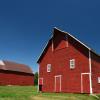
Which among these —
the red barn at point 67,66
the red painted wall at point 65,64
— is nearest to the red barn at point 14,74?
the red barn at point 67,66

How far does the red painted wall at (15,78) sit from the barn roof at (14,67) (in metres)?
1.20

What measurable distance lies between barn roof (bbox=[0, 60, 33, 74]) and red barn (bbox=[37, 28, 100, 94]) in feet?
92.0

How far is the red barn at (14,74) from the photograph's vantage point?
6209 cm

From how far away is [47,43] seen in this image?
35.7 metres

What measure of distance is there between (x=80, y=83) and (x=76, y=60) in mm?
3110

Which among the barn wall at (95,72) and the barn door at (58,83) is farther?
the barn door at (58,83)

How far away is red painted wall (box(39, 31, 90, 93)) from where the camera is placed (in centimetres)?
2912

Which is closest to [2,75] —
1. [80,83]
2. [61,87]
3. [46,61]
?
[46,61]

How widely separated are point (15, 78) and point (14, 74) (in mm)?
1194

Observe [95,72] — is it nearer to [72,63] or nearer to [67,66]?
[72,63]

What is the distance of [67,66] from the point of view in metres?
31.3

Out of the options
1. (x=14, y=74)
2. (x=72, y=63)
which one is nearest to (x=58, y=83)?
(x=72, y=63)

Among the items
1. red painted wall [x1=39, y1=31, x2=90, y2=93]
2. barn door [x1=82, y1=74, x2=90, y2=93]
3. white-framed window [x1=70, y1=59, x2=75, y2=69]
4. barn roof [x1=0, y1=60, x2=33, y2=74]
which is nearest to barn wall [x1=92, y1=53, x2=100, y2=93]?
barn door [x1=82, y1=74, x2=90, y2=93]

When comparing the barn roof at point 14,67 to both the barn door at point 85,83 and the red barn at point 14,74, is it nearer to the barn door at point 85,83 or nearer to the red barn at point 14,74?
the red barn at point 14,74
